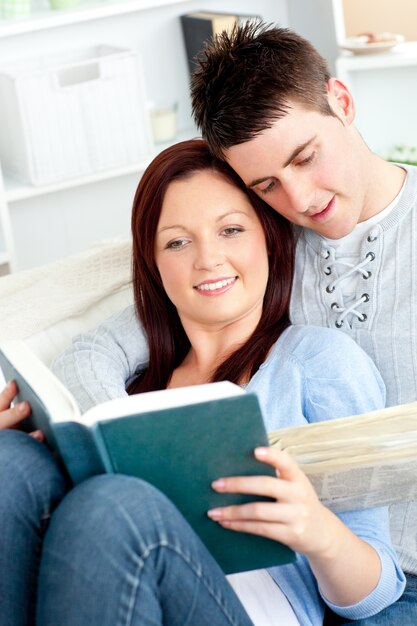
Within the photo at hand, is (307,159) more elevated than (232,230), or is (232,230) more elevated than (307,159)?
(307,159)

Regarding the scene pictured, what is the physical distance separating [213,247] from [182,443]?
0.47 meters

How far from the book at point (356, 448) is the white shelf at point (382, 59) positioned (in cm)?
174

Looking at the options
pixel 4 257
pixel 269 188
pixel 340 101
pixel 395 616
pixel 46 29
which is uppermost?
pixel 46 29

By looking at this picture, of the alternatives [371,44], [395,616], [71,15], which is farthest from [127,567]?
[371,44]

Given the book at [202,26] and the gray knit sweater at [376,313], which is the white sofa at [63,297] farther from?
the book at [202,26]

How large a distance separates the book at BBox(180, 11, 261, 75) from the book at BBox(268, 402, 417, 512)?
1.79 meters

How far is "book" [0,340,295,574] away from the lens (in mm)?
957

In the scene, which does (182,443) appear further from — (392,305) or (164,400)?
(392,305)

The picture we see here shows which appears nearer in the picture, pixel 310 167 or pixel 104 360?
pixel 310 167

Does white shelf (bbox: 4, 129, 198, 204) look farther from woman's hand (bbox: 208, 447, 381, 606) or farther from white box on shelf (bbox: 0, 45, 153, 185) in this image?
woman's hand (bbox: 208, 447, 381, 606)

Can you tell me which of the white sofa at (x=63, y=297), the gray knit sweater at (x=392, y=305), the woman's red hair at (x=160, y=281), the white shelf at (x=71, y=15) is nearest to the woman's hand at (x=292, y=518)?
the gray knit sweater at (x=392, y=305)

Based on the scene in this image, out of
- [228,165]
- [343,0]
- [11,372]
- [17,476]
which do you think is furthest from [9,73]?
[17,476]

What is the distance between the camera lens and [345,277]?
142 centimetres

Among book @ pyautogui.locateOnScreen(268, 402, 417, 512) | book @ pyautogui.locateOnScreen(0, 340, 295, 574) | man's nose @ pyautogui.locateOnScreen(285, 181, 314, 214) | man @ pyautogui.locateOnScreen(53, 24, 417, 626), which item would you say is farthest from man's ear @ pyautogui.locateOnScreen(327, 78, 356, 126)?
book @ pyautogui.locateOnScreen(0, 340, 295, 574)
